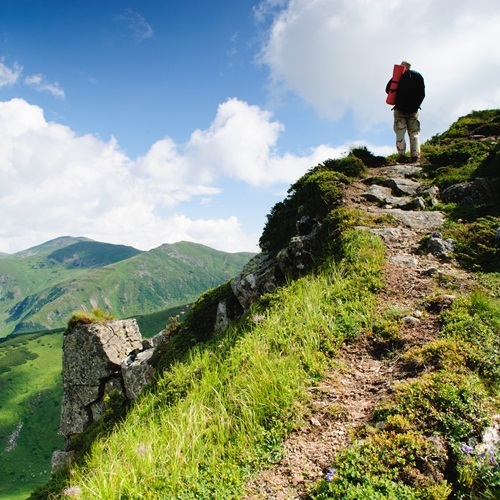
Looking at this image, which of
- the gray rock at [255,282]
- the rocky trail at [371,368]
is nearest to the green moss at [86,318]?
the gray rock at [255,282]

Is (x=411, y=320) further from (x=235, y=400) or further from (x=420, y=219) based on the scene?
(x=420, y=219)

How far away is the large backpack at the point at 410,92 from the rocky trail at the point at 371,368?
324 inches

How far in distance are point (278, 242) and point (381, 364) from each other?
1056cm

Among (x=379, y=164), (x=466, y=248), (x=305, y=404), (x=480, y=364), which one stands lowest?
(x=305, y=404)

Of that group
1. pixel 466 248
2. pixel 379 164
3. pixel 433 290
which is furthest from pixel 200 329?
pixel 379 164

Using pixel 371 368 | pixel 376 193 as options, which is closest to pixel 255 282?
pixel 376 193

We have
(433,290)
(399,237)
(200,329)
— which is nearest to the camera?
(433,290)

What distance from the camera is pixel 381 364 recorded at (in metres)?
6.95

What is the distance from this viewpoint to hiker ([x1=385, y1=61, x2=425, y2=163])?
61.0 feet

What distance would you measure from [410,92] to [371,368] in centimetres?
1712

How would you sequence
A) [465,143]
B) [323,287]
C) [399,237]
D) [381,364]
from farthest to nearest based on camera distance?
[465,143], [399,237], [323,287], [381,364]

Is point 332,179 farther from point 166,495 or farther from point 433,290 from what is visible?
point 166,495

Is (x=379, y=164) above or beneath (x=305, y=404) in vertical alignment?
above

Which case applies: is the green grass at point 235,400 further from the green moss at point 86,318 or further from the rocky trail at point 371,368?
the green moss at point 86,318
